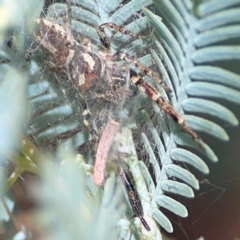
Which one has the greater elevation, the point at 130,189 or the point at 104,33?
the point at 104,33

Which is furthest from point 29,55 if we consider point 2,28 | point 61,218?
point 61,218

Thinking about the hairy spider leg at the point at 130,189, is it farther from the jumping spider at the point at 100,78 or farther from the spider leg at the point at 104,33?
the spider leg at the point at 104,33

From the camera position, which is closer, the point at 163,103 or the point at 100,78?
the point at 163,103

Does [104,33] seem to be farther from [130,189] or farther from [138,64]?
[130,189]

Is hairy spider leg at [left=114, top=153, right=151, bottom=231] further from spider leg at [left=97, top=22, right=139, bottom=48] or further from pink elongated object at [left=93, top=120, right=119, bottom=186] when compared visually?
spider leg at [left=97, top=22, right=139, bottom=48]

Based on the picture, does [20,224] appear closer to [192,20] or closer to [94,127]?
[94,127]

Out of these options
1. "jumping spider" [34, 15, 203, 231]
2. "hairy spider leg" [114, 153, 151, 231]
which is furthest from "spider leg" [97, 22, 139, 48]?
"hairy spider leg" [114, 153, 151, 231]

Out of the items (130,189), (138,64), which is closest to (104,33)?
(138,64)
